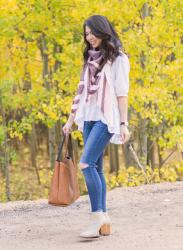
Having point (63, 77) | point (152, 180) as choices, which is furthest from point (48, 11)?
point (152, 180)

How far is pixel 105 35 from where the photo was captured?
5.52m

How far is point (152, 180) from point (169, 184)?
408 cm

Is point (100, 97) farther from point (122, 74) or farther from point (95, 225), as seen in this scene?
point (95, 225)

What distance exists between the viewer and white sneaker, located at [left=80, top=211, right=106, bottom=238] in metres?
5.77

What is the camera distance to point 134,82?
13.2 metres

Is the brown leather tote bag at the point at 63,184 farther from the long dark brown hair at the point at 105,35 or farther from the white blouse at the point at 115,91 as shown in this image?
the long dark brown hair at the point at 105,35

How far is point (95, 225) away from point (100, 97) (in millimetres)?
1080

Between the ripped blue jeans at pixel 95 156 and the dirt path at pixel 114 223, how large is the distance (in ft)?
1.26

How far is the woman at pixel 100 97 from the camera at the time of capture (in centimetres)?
554

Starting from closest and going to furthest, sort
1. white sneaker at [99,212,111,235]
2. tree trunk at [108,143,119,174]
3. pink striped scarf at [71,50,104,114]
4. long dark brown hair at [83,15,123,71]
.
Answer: long dark brown hair at [83,15,123,71] → pink striped scarf at [71,50,104,114] → white sneaker at [99,212,111,235] → tree trunk at [108,143,119,174]

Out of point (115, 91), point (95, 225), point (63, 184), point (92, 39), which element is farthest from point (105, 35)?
point (95, 225)

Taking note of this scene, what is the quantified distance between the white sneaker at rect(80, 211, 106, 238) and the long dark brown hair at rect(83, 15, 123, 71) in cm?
121

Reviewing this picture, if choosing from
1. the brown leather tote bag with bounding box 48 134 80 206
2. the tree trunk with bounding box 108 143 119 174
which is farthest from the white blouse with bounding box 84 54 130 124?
the tree trunk with bounding box 108 143 119 174

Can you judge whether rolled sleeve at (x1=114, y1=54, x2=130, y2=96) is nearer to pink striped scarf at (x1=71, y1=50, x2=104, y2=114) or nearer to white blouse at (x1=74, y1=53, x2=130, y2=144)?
white blouse at (x1=74, y1=53, x2=130, y2=144)
